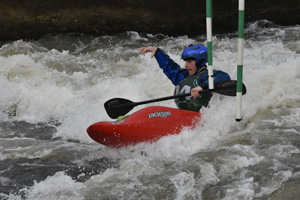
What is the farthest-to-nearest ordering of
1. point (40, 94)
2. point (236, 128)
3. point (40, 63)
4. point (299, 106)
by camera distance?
point (40, 63) → point (40, 94) → point (299, 106) → point (236, 128)

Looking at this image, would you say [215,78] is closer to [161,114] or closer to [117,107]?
[161,114]

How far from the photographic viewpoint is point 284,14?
8.64 metres

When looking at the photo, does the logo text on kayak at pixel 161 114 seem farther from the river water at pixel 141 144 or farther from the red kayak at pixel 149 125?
the river water at pixel 141 144

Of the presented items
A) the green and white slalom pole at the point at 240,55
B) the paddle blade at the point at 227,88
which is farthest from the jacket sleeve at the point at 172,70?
the green and white slalom pole at the point at 240,55

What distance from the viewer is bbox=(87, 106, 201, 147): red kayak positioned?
4.20 metres

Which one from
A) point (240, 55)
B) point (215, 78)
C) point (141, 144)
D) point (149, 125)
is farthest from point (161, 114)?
point (240, 55)

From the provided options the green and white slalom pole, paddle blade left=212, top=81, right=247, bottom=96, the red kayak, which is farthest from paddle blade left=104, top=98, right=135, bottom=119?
the green and white slalom pole

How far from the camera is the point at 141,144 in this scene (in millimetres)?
4258

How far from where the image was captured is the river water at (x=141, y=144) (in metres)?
3.51

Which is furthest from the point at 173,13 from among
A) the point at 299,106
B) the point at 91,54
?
the point at 299,106

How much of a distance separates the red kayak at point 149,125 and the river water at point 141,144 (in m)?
0.08

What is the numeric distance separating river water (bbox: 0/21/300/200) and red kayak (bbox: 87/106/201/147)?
0.26ft

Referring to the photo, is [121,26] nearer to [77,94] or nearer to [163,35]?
[163,35]

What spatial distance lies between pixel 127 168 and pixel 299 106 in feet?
7.11
